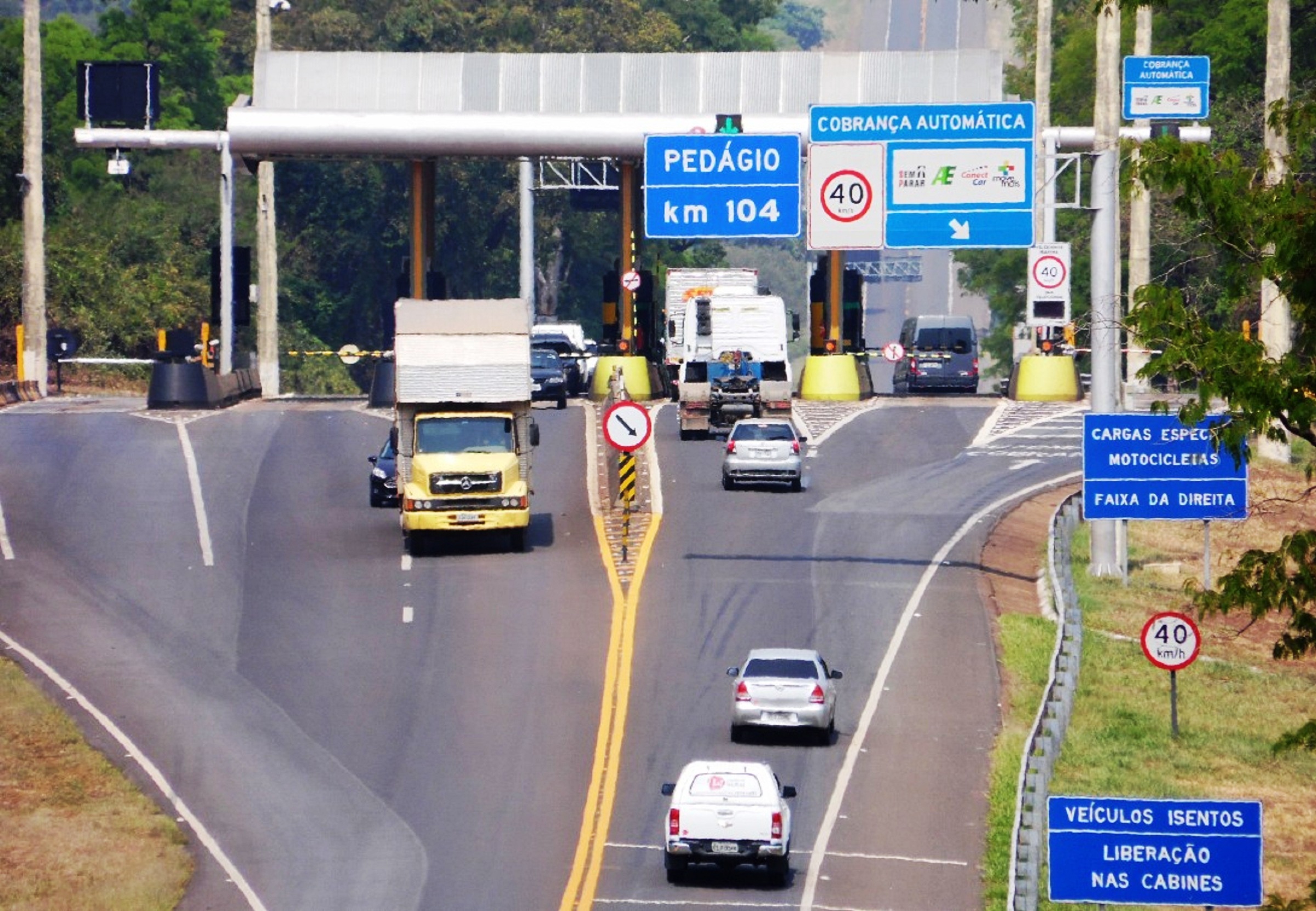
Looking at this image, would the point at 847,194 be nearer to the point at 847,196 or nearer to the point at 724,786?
the point at 847,196

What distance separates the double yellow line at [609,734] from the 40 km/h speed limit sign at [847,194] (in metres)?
6.99

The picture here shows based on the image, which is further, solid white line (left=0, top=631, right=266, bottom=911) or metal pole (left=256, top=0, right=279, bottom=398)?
metal pole (left=256, top=0, right=279, bottom=398)

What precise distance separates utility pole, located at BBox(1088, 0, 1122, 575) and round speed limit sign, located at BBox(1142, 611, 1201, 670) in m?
6.79

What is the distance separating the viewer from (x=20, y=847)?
89.8ft

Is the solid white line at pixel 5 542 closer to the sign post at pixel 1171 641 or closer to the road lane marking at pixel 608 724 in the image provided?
the road lane marking at pixel 608 724

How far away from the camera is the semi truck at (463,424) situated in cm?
4228

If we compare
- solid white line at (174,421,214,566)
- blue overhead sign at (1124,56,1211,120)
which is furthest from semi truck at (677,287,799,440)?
solid white line at (174,421,214,566)

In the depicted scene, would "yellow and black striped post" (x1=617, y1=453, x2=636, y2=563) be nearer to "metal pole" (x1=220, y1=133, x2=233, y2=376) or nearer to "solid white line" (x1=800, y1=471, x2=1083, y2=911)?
"solid white line" (x1=800, y1=471, x2=1083, y2=911)

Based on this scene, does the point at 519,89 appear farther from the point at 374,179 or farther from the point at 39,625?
the point at 374,179

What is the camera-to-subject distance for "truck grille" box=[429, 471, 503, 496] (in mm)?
42156

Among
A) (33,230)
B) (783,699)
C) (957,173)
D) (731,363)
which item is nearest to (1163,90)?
(731,363)

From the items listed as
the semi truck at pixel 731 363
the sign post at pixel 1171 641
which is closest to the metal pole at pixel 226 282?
the semi truck at pixel 731 363

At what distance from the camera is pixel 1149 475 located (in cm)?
3775

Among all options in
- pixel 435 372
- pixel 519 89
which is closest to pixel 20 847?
pixel 435 372
